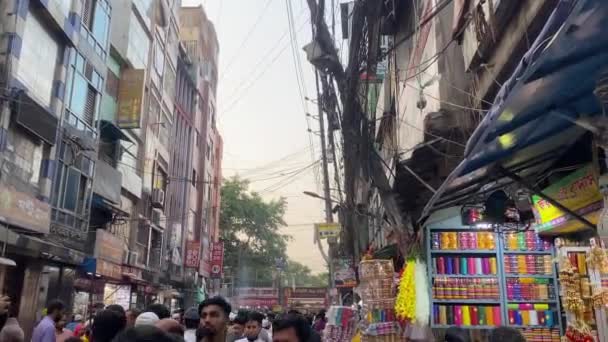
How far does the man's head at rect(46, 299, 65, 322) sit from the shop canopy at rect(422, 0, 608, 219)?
4602 millimetres

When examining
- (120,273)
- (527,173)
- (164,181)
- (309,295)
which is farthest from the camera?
(309,295)

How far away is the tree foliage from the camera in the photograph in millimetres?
47844

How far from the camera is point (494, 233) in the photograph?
21.2ft

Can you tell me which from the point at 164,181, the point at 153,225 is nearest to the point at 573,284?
the point at 153,225

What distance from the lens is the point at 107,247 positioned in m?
17.1

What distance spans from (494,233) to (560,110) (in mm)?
3367

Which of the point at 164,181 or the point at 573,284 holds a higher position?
the point at 164,181

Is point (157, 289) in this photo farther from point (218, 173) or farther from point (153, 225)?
point (218, 173)

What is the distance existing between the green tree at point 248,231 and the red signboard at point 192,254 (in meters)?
14.0

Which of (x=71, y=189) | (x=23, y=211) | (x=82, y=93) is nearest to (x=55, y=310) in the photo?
(x=23, y=211)

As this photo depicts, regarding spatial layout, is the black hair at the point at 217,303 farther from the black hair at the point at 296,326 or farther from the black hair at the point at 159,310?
the black hair at the point at 159,310

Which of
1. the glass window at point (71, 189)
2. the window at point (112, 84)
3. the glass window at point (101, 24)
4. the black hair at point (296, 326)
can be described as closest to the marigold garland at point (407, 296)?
the black hair at point (296, 326)

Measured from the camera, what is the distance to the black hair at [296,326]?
9.78 ft

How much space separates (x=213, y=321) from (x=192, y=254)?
3067cm
